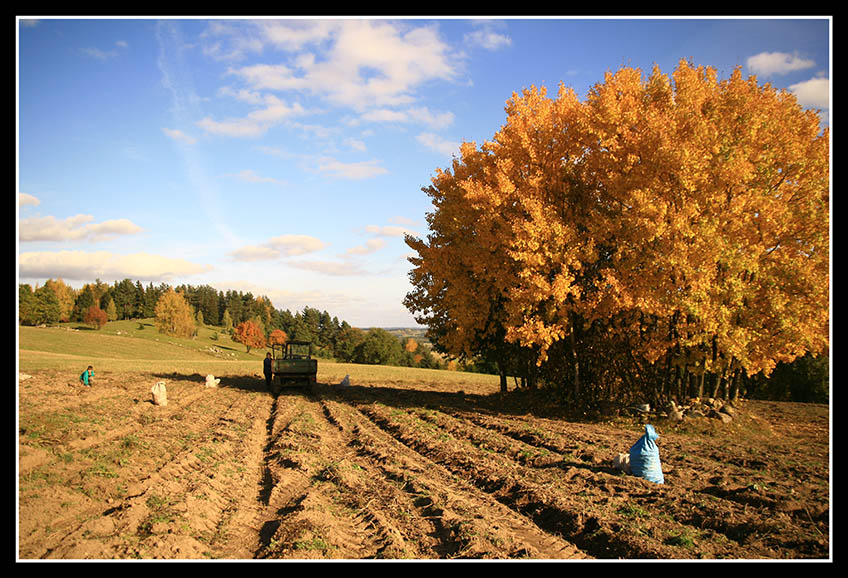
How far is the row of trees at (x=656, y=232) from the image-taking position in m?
13.8

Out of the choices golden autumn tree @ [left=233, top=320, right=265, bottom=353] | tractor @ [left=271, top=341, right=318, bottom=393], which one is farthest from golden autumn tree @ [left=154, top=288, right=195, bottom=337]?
tractor @ [left=271, top=341, right=318, bottom=393]

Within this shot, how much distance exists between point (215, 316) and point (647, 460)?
142 metres

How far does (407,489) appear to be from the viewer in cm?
898

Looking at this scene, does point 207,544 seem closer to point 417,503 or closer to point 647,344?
point 417,503

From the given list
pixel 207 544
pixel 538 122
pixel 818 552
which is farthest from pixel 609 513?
pixel 538 122

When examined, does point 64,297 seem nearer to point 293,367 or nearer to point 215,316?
point 215,316

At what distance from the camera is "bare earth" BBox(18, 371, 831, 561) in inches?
251

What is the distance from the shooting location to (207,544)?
259 inches

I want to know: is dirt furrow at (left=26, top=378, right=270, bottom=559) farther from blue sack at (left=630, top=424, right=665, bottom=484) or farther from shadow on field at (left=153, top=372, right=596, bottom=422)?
shadow on field at (left=153, top=372, right=596, bottom=422)

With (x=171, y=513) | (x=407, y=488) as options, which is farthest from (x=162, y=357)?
(x=407, y=488)

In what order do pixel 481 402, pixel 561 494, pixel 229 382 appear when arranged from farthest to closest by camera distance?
pixel 229 382 → pixel 481 402 → pixel 561 494

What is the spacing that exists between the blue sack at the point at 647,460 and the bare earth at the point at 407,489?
11.1 inches

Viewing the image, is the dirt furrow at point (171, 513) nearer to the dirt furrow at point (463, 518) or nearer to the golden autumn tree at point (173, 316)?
the dirt furrow at point (463, 518)

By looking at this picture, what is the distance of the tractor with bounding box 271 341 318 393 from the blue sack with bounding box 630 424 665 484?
1888 centimetres
